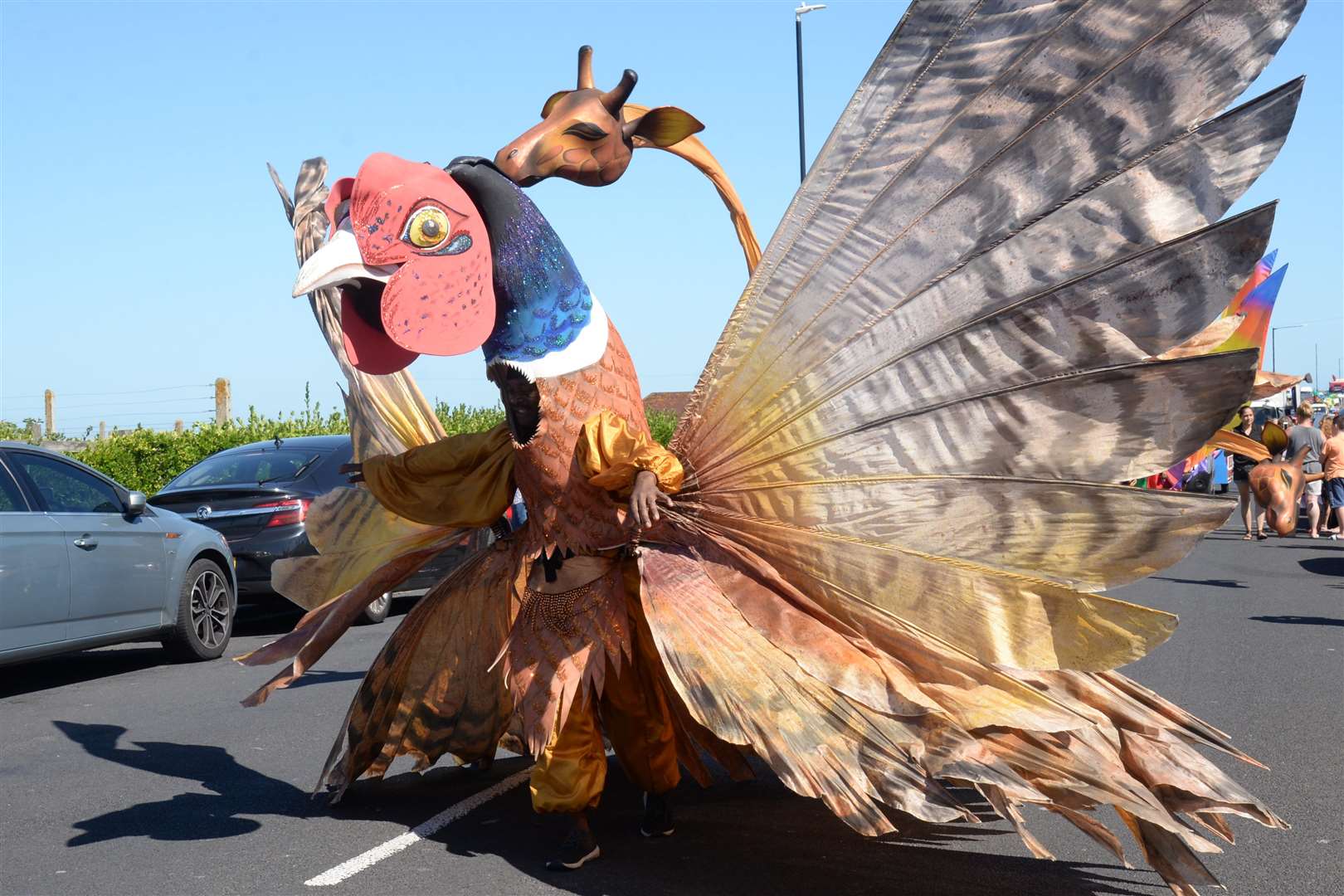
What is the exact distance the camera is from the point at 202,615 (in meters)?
9.48

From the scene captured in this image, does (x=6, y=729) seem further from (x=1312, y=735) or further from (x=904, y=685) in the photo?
(x=1312, y=735)

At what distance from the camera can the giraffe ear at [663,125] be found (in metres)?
4.58

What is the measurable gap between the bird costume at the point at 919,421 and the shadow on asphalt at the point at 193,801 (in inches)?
59.8

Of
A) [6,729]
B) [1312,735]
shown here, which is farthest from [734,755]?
[6,729]

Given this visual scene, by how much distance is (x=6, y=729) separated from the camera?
6.96 metres

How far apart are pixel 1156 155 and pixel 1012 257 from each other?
0.47 meters

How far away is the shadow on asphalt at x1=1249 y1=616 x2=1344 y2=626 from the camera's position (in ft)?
35.7

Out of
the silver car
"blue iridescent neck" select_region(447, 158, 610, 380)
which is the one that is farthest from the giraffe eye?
the silver car

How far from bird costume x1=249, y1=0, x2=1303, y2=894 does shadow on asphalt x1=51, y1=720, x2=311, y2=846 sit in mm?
1518

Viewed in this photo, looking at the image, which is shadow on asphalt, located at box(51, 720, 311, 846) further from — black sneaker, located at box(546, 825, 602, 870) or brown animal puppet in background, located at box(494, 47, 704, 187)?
brown animal puppet in background, located at box(494, 47, 704, 187)

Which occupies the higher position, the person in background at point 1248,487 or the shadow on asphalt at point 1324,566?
the person in background at point 1248,487

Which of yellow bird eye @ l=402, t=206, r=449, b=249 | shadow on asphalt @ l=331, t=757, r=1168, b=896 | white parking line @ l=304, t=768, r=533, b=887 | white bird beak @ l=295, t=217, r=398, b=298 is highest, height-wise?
yellow bird eye @ l=402, t=206, r=449, b=249

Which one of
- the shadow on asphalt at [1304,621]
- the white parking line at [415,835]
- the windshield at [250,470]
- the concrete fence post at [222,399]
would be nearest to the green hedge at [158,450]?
the concrete fence post at [222,399]

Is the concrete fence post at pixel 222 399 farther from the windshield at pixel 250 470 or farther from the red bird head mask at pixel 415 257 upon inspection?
the red bird head mask at pixel 415 257
